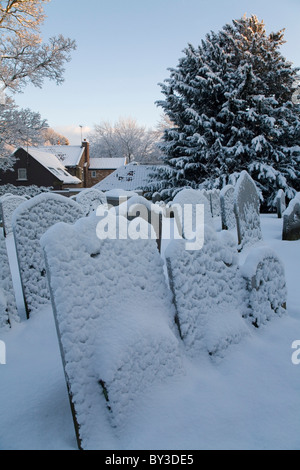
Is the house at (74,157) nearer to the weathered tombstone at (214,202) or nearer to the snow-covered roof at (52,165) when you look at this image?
the snow-covered roof at (52,165)

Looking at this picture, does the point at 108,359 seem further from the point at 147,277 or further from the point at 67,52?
the point at 67,52

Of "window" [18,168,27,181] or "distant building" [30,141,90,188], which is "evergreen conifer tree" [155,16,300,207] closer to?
"window" [18,168,27,181]

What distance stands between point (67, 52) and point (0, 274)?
1819cm

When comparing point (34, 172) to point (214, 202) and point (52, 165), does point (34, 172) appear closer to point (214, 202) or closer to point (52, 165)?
point (52, 165)

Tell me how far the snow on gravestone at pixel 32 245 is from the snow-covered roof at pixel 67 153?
125 feet

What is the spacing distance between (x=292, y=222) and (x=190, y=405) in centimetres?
553

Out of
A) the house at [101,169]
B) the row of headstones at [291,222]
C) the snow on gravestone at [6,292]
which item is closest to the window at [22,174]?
the house at [101,169]

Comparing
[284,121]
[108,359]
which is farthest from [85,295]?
[284,121]

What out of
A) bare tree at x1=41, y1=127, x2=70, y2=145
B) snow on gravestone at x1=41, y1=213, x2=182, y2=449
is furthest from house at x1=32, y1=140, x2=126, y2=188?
snow on gravestone at x1=41, y1=213, x2=182, y2=449

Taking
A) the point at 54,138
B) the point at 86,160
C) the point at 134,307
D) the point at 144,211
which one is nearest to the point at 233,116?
the point at 144,211

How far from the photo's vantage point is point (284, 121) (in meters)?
17.3

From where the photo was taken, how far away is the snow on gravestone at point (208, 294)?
2.24 m

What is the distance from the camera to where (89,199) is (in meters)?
8.68

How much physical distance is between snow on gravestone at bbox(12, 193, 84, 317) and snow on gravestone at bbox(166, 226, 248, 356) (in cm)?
168
